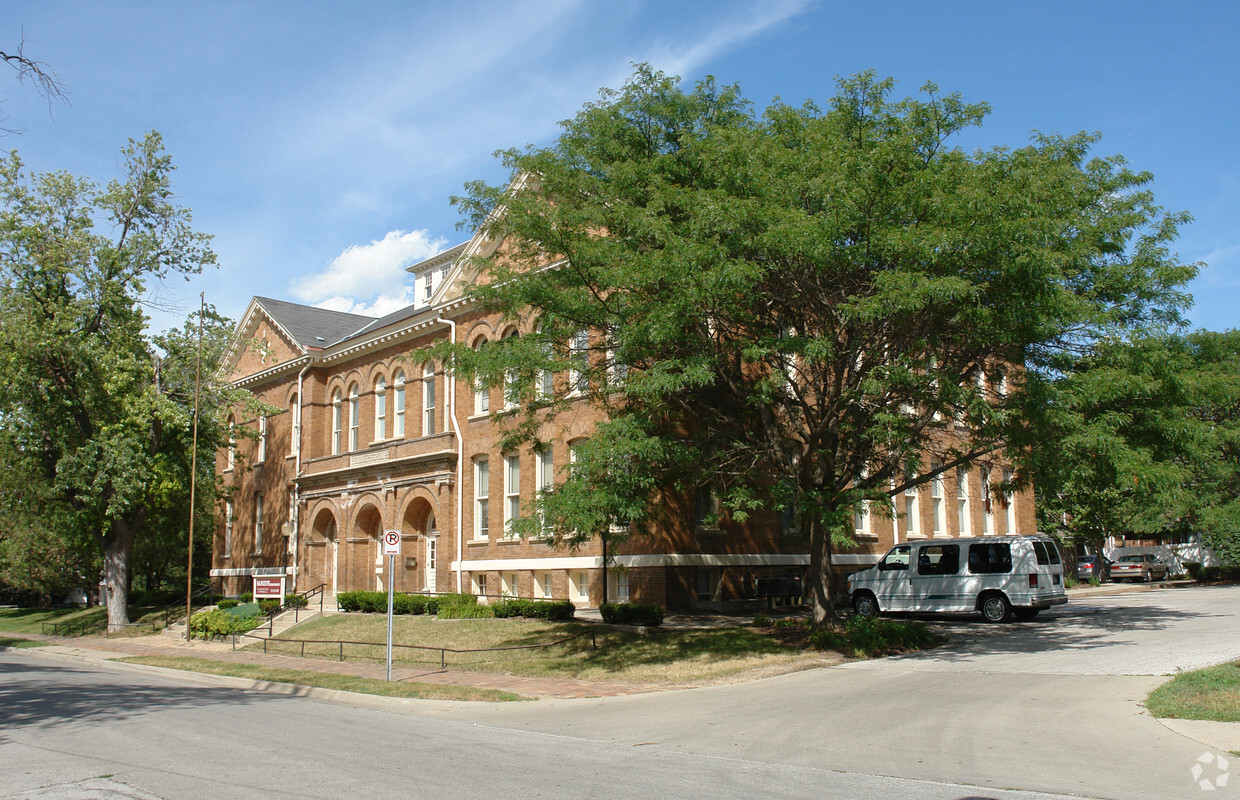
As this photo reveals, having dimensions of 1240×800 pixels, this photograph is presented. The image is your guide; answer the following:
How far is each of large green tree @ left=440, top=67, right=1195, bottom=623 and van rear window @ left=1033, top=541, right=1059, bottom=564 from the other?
16.8ft

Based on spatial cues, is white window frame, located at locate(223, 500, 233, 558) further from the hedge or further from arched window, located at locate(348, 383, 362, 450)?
the hedge

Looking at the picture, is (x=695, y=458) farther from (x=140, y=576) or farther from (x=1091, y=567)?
(x=140, y=576)

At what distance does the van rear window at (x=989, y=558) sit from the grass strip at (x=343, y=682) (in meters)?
12.3

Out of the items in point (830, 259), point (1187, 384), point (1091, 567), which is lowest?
point (1091, 567)

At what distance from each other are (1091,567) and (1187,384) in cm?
3904

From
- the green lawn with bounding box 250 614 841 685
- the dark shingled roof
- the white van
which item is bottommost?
the green lawn with bounding box 250 614 841 685

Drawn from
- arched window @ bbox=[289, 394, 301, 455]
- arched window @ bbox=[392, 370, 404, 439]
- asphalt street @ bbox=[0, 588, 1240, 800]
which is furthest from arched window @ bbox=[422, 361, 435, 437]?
asphalt street @ bbox=[0, 588, 1240, 800]

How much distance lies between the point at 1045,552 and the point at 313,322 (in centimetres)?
3190

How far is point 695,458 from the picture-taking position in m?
17.1

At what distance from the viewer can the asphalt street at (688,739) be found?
788 cm

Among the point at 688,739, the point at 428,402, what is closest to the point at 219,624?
the point at 428,402

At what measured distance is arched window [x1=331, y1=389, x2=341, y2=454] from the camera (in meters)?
36.8

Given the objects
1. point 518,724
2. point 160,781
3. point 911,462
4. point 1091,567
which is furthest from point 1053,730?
point 1091,567

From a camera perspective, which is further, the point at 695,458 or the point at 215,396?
the point at 215,396
